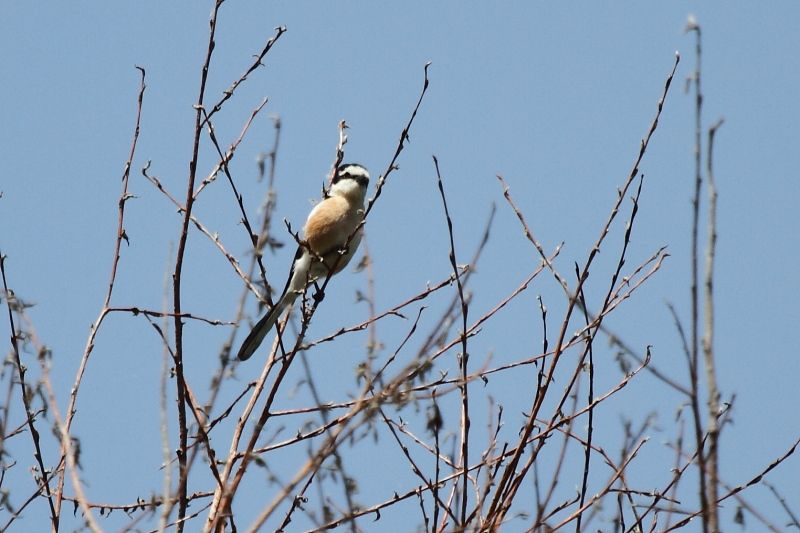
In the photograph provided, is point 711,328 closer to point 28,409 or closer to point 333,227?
point 28,409

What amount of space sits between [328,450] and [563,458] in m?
0.73

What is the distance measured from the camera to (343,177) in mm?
5641

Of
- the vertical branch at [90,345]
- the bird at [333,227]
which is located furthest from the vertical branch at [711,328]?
the bird at [333,227]

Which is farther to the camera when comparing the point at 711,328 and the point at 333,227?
the point at 333,227

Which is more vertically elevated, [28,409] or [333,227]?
[333,227]

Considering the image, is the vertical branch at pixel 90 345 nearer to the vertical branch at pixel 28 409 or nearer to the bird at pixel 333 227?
the vertical branch at pixel 28 409

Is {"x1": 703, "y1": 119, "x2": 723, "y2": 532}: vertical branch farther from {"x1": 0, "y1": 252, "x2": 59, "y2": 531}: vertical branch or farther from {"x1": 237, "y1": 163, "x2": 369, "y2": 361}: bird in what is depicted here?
{"x1": 237, "y1": 163, "x2": 369, "y2": 361}: bird

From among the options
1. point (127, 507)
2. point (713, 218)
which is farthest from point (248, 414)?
point (713, 218)

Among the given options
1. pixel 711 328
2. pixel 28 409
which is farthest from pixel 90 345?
pixel 711 328

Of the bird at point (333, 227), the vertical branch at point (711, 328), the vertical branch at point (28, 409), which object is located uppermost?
the bird at point (333, 227)

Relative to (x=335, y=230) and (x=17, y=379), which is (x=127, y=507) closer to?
(x=17, y=379)

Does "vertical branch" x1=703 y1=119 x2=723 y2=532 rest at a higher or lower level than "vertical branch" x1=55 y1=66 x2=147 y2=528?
lower

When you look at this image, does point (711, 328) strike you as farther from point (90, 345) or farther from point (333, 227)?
point (333, 227)

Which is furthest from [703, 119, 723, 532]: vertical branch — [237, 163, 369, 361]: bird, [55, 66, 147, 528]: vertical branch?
[237, 163, 369, 361]: bird
